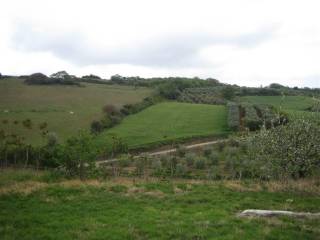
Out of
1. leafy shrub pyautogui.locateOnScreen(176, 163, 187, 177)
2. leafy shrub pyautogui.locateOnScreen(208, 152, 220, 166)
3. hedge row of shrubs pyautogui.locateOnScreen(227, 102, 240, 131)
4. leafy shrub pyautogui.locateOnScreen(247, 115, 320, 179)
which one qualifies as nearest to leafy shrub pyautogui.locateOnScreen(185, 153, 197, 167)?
leafy shrub pyautogui.locateOnScreen(208, 152, 220, 166)

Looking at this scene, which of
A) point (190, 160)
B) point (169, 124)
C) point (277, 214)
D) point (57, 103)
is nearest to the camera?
point (277, 214)

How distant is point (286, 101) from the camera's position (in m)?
121

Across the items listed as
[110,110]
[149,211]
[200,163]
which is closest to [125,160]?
[200,163]

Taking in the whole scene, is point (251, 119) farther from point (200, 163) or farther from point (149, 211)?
point (149, 211)

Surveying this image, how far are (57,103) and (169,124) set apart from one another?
30.2m

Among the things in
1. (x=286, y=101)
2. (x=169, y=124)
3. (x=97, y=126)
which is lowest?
(x=97, y=126)

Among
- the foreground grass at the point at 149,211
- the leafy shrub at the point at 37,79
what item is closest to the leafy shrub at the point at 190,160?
the foreground grass at the point at 149,211

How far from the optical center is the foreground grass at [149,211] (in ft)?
47.6

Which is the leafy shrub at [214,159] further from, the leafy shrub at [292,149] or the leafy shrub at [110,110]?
the leafy shrub at [292,149]

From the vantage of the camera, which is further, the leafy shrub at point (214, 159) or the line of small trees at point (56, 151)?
the leafy shrub at point (214, 159)

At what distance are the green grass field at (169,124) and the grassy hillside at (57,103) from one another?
8349 mm

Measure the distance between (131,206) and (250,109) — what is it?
81.7 metres

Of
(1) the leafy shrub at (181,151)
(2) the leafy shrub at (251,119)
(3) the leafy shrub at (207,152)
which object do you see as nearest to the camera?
(3) the leafy shrub at (207,152)

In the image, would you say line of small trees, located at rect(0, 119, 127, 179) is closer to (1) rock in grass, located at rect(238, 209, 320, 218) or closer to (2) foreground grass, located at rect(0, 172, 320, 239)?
(2) foreground grass, located at rect(0, 172, 320, 239)
